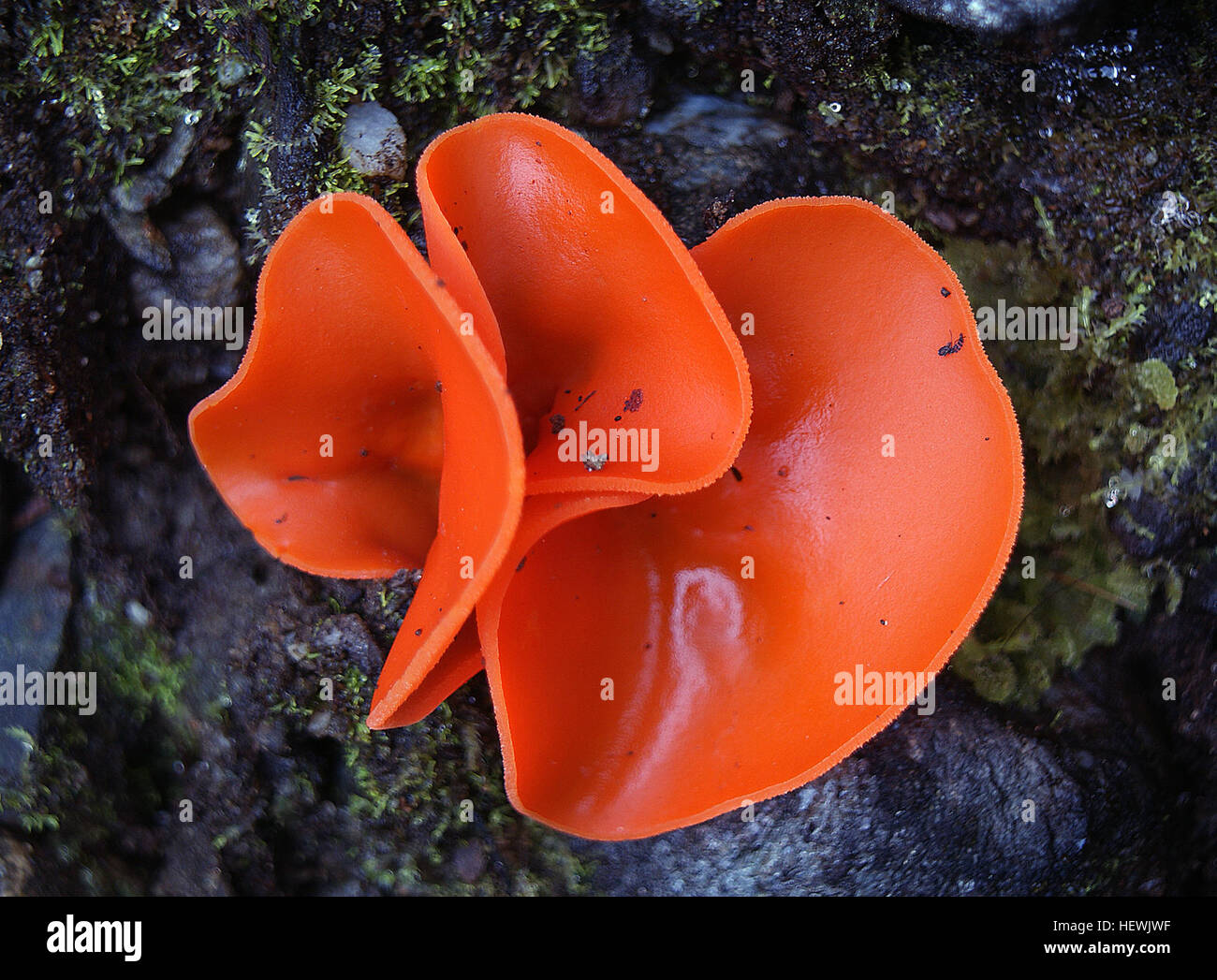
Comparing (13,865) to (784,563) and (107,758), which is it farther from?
(784,563)

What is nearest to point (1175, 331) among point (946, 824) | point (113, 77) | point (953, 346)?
point (953, 346)

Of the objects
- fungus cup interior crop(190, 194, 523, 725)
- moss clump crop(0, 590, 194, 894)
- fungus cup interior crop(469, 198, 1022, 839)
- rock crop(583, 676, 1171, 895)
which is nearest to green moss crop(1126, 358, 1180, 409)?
fungus cup interior crop(469, 198, 1022, 839)

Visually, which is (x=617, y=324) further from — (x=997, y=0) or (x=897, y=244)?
(x=997, y=0)

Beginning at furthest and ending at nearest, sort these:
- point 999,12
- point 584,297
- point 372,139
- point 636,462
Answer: point 372,139
point 999,12
point 584,297
point 636,462

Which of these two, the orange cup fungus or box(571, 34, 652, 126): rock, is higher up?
box(571, 34, 652, 126): rock

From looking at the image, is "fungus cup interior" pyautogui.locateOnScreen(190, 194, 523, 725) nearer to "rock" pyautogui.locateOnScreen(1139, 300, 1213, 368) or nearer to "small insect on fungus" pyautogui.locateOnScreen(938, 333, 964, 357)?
"small insect on fungus" pyautogui.locateOnScreen(938, 333, 964, 357)

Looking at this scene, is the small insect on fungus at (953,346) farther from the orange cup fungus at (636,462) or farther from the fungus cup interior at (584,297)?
the fungus cup interior at (584,297)

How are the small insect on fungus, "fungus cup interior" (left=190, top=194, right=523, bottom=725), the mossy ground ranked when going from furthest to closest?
the mossy ground → the small insect on fungus → "fungus cup interior" (left=190, top=194, right=523, bottom=725)
